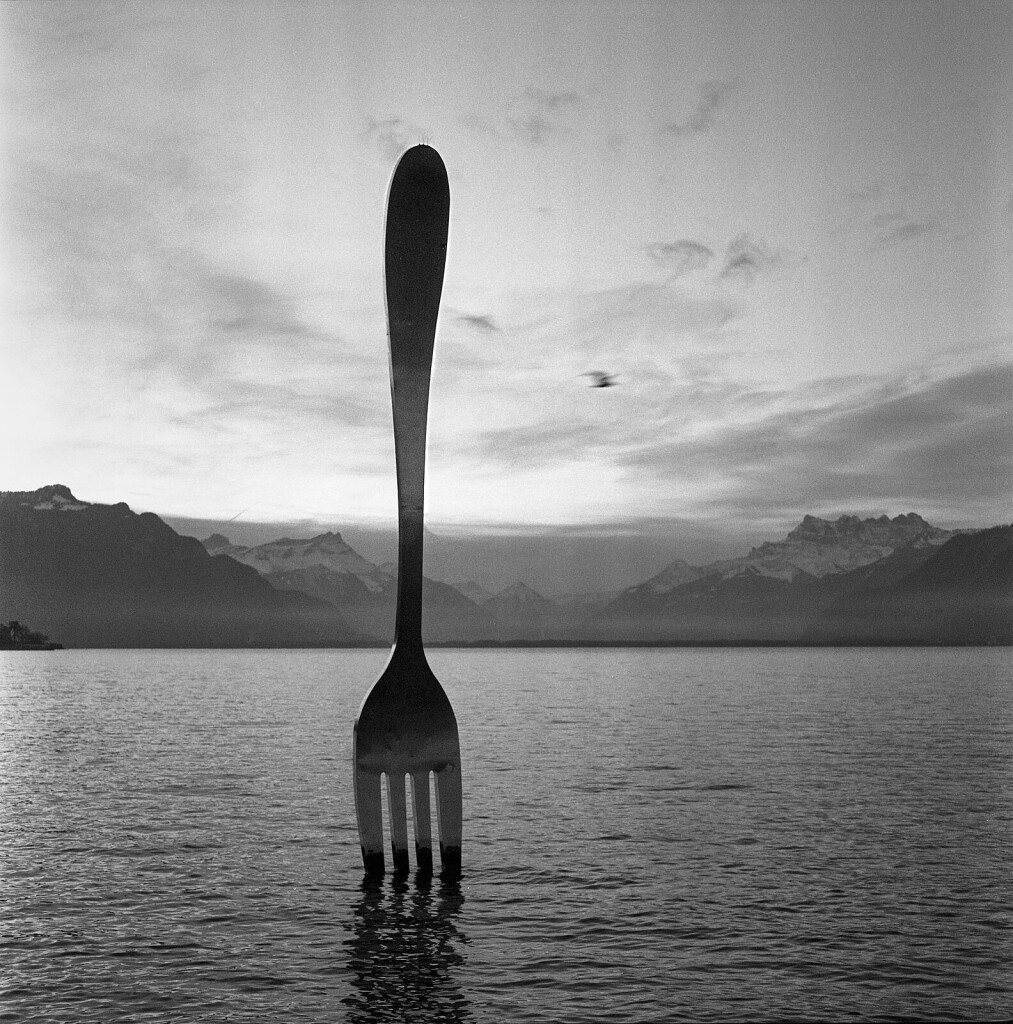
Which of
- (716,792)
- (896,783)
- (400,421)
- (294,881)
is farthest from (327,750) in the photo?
(400,421)

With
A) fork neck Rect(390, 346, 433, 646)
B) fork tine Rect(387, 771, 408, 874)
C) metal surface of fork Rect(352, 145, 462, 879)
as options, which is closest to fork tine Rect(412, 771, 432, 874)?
metal surface of fork Rect(352, 145, 462, 879)

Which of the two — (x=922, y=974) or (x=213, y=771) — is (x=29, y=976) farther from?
(x=213, y=771)

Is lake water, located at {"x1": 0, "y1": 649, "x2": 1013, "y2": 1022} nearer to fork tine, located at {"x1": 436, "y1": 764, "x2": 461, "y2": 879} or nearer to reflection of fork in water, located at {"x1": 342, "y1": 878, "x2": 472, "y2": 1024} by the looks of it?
reflection of fork in water, located at {"x1": 342, "y1": 878, "x2": 472, "y2": 1024}

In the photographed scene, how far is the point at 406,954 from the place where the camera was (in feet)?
57.1

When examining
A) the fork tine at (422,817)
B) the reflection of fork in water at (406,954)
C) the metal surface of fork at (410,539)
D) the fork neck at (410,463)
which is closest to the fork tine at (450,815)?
the metal surface of fork at (410,539)

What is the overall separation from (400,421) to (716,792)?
23.8 metres

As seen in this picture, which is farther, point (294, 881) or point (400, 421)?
point (294, 881)

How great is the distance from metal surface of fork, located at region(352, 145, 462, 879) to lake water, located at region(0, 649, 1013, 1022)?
2.44m

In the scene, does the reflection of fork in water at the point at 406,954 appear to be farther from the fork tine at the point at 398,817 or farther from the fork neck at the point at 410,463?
the fork neck at the point at 410,463

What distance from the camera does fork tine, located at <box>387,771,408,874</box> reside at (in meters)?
18.8

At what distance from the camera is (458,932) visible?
1858 centimetres

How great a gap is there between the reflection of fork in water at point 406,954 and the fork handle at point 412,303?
16.0ft

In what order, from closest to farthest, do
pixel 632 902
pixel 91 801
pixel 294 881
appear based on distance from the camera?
pixel 632 902 < pixel 294 881 < pixel 91 801

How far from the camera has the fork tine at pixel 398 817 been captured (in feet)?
61.6
